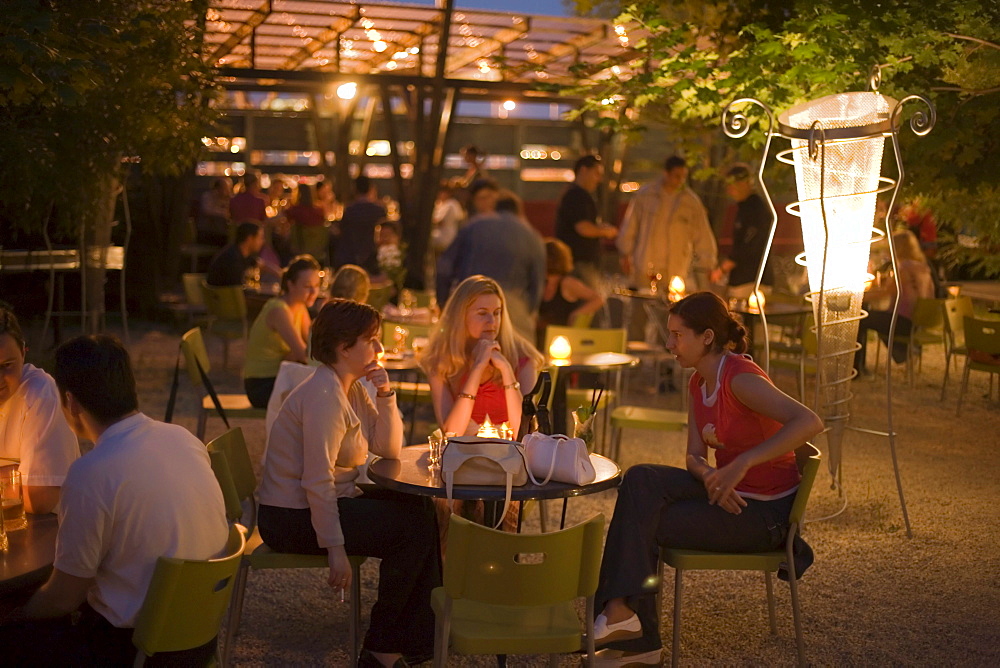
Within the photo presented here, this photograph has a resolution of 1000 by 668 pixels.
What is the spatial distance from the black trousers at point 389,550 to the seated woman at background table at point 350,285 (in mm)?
2588

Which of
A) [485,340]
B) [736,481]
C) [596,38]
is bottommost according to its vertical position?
[736,481]

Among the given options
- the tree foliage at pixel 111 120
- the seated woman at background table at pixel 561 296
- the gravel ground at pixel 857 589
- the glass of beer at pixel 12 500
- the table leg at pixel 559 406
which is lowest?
the gravel ground at pixel 857 589

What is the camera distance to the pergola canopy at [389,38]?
12.4 m

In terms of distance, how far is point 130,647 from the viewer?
2.66m

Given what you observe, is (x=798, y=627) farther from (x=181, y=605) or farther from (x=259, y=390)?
(x=259, y=390)

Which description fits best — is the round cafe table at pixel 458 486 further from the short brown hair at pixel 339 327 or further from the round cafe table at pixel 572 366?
the round cafe table at pixel 572 366

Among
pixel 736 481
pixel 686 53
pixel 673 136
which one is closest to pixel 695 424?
pixel 736 481

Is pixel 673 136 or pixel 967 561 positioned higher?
pixel 673 136

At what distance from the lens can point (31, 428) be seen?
122 inches

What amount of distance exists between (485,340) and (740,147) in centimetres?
332

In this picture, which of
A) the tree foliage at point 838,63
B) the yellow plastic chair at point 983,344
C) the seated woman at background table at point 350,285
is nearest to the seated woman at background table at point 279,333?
the seated woman at background table at point 350,285

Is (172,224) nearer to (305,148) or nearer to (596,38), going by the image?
(596,38)

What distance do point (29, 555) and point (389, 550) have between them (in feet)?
3.98

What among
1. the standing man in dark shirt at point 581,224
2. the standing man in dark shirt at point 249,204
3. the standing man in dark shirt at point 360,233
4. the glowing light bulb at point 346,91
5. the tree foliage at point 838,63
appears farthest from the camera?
the glowing light bulb at point 346,91
